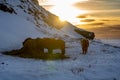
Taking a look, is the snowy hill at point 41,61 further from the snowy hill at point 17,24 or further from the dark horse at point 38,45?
the dark horse at point 38,45

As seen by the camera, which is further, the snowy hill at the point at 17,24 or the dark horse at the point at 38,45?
the snowy hill at the point at 17,24

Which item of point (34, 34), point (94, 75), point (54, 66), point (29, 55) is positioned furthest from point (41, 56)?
point (34, 34)

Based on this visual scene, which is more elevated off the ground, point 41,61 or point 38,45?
point 38,45

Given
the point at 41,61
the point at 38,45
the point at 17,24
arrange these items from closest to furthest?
1. the point at 41,61
2. the point at 38,45
3. the point at 17,24

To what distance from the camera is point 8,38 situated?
4966 cm

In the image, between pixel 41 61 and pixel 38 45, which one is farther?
pixel 38 45

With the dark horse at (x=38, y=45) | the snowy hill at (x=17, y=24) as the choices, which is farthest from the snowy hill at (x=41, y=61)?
the dark horse at (x=38, y=45)

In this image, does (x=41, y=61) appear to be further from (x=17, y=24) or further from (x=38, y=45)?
(x=17, y=24)

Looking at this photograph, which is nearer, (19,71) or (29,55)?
(19,71)

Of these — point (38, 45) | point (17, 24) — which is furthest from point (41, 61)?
point (17, 24)

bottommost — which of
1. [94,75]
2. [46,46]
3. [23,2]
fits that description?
[94,75]

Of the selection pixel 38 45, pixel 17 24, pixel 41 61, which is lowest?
pixel 41 61

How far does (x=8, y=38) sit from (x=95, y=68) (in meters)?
23.7

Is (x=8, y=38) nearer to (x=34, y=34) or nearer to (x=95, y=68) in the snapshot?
(x=34, y=34)
